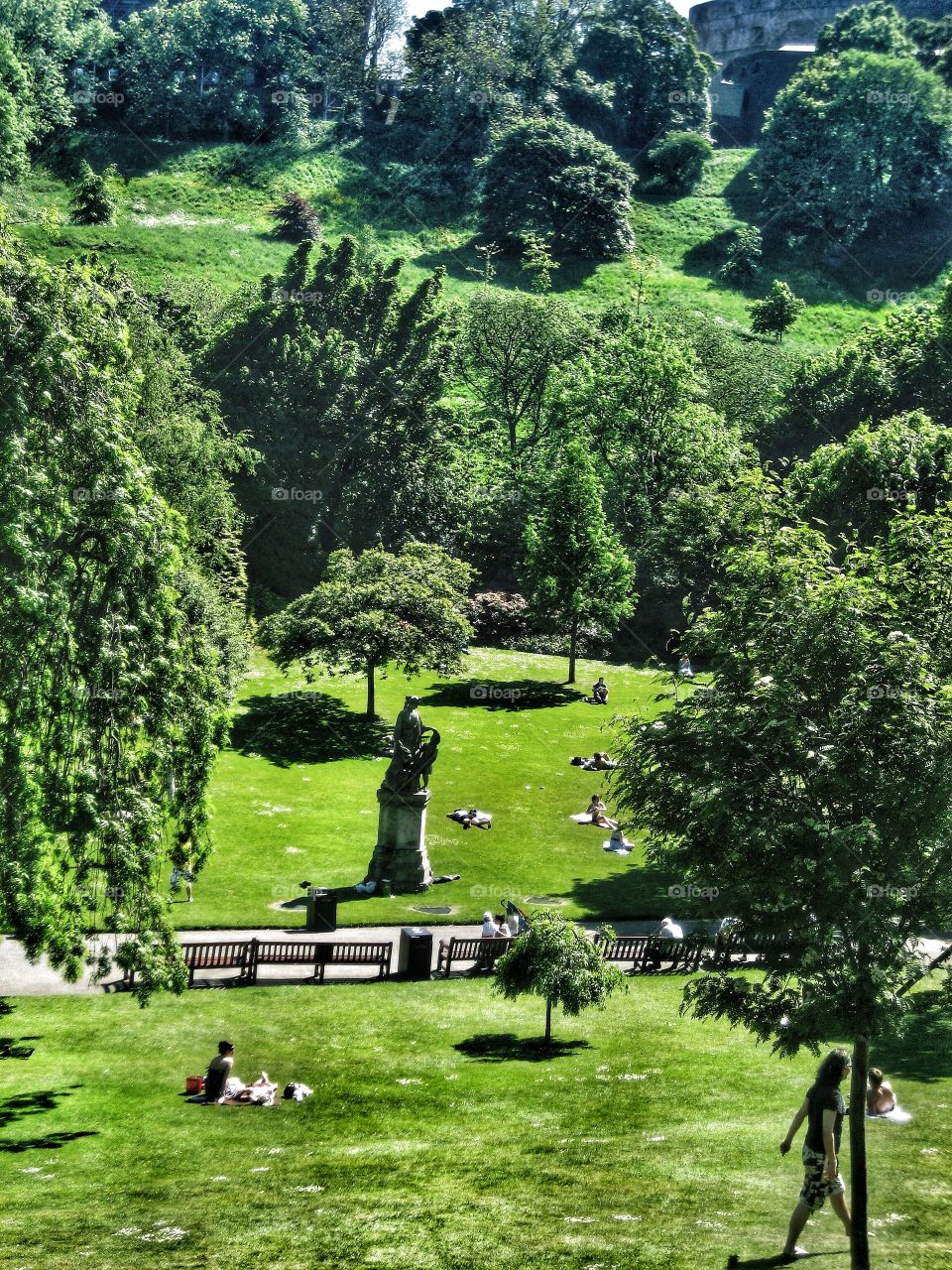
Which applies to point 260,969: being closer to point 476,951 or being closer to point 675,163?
point 476,951

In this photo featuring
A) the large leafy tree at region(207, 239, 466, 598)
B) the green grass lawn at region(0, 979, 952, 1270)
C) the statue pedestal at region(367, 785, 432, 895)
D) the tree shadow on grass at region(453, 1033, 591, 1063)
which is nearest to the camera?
the green grass lawn at region(0, 979, 952, 1270)

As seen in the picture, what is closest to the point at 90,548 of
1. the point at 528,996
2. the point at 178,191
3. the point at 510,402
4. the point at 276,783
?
the point at 528,996

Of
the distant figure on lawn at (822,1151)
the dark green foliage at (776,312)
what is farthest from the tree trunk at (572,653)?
the dark green foliage at (776,312)

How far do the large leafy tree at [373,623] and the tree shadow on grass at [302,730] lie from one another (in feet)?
4.53

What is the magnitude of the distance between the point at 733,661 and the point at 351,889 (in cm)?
2033

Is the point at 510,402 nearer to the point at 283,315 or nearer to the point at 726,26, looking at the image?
the point at 283,315

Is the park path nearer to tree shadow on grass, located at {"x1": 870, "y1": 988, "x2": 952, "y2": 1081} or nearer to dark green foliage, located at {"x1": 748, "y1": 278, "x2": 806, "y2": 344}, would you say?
tree shadow on grass, located at {"x1": 870, "y1": 988, "x2": 952, "y2": 1081}

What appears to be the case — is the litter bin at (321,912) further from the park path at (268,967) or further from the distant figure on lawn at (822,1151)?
the distant figure on lawn at (822,1151)

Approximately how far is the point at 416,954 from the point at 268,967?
3190 mm

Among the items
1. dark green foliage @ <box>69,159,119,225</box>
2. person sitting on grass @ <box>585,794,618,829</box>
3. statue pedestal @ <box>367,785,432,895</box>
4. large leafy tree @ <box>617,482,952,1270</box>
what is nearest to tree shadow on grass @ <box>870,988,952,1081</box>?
large leafy tree @ <box>617,482,952,1270</box>

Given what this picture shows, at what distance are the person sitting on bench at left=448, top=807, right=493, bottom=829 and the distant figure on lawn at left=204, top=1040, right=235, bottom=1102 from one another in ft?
58.9

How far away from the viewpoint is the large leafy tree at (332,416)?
205 ft

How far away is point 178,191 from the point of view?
105 meters

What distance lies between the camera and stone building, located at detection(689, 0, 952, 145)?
139 meters
